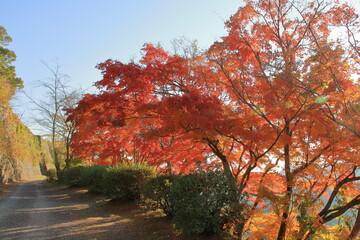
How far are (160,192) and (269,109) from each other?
3509 mm

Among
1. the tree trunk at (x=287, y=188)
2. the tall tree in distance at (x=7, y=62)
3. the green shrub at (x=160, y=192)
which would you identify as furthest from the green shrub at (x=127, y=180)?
the tall tree in distance at (x=7, y=62)

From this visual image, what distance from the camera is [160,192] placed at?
22.3ft

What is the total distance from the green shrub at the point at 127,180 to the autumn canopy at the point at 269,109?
1.30 metres

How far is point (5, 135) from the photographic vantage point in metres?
20.0

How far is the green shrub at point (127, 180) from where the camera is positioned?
8.80 meters

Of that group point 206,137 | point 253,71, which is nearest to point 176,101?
point 206,137

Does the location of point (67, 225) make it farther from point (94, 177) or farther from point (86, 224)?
point (94, 177)

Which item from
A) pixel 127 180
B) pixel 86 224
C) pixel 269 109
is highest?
pixel 269 109

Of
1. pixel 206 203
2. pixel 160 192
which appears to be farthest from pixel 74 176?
pixel 206 203

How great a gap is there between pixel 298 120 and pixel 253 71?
1.59 m

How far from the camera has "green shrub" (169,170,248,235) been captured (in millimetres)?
4738

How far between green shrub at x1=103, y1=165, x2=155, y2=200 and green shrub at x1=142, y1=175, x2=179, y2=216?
1390 millimetres

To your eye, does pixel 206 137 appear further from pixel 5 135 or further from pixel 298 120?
pixel 5 135

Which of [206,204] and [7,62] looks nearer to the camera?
[206,204]
